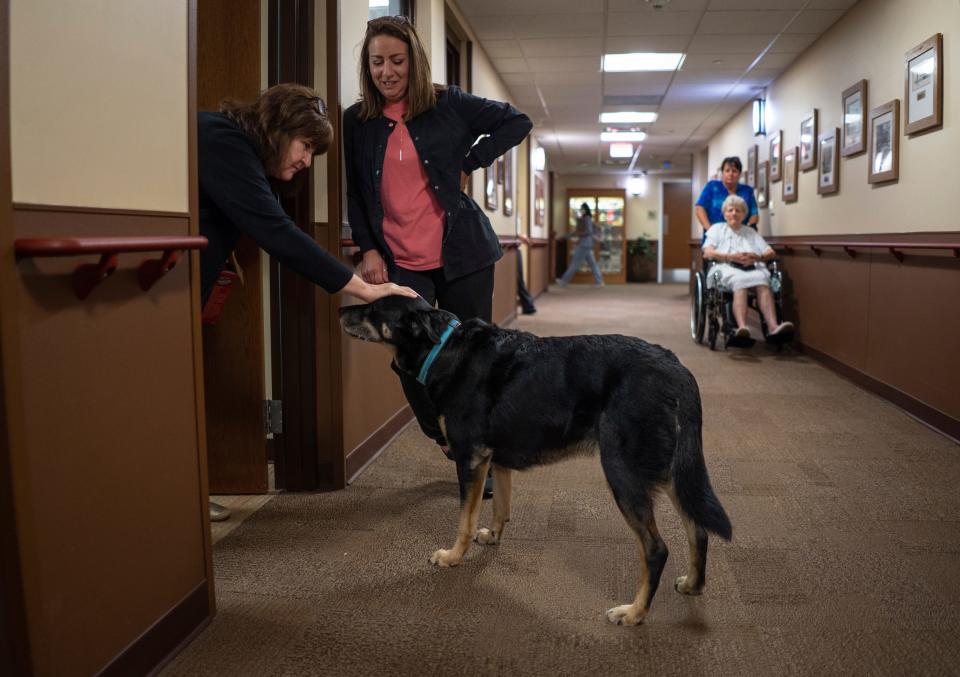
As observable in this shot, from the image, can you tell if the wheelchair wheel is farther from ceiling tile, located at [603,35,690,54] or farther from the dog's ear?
the dog's ear

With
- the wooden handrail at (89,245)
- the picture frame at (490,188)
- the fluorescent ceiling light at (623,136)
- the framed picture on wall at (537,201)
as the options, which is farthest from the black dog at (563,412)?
the fluorescent ceiling light at (623,136)

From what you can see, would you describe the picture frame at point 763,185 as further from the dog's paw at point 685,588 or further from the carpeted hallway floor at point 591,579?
the dog's paw at point 685,588

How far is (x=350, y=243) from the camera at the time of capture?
131 inches

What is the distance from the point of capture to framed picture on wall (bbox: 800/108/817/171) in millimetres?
7066

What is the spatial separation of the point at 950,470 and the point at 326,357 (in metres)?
2.49

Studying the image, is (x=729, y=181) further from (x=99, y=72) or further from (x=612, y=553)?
(x=99, y=72)

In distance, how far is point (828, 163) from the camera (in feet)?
21.5

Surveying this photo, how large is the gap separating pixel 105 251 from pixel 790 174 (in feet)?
24.3

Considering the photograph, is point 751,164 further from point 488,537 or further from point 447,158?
point 488,537

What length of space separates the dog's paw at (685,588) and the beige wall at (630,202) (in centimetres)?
1860

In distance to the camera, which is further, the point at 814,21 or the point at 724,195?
the point at 724,195


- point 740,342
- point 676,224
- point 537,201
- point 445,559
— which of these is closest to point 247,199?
point 445,559

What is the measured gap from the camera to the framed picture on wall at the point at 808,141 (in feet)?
23.2

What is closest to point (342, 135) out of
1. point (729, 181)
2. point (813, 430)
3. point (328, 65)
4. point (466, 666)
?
point (328, 65)
